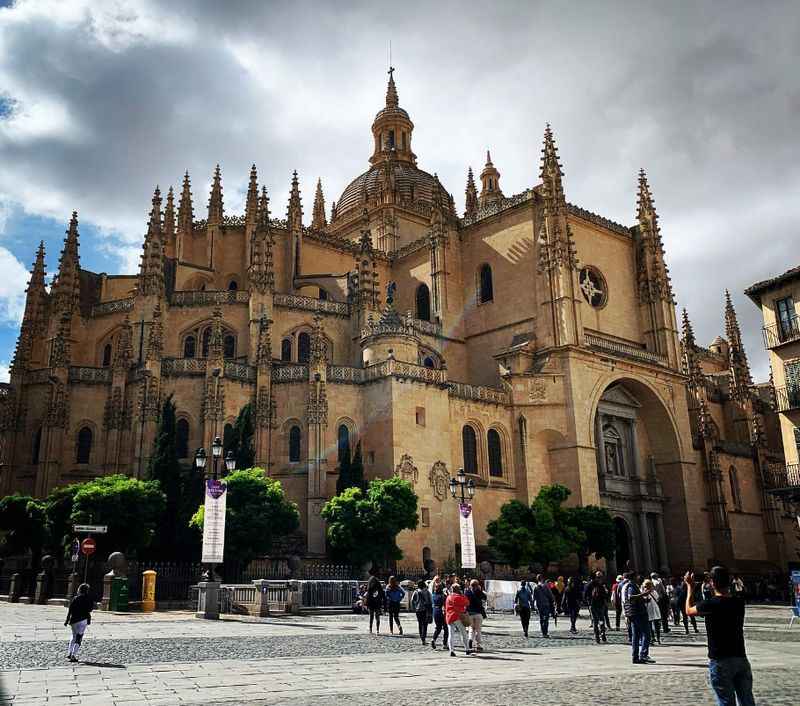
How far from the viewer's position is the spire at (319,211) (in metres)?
65.2

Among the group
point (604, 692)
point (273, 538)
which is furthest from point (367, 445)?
point (604, 692)

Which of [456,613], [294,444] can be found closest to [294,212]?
[294,444]

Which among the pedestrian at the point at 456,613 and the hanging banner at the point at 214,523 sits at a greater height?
the hanging banner at the point at 214,523

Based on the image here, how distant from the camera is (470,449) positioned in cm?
4019

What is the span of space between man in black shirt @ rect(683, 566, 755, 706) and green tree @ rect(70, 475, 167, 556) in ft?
81.7

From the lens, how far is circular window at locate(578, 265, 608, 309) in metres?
48.3

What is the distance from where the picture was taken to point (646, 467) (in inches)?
1912

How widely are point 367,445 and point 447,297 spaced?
14.2 meters

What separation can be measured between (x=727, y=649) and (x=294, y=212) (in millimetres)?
44940

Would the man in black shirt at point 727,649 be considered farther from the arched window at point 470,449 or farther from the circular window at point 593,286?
the circular window at point 593,286

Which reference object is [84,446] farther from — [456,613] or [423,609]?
[456,613]

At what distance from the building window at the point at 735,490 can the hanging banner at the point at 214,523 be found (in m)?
39.8

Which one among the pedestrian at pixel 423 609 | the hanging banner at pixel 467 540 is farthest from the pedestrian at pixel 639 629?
the hanging banner at pixel 467 540

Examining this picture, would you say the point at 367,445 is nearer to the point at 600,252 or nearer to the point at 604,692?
the point at 600,252
